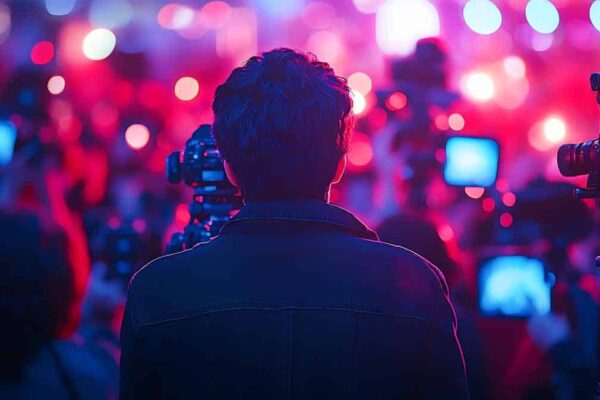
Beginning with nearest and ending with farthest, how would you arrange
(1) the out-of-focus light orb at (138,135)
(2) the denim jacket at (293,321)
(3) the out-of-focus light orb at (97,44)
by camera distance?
(2) the denim jacket at (293,321) < (1) the out-of-focus light orb at (138,135) < (3) the out-of-focus light orb at (97,44)

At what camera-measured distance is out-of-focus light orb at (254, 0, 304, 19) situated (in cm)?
2152

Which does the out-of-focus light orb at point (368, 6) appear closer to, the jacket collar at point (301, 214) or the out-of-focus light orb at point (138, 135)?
the out-of-focus light orb at point (138, 135)

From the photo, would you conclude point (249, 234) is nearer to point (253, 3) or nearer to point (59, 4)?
point (59, 4)

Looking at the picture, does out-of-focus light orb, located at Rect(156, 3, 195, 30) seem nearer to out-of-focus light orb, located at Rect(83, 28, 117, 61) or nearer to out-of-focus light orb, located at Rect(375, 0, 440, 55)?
out-of-focus light orb, located at Rect(83, 28, 117, 61)

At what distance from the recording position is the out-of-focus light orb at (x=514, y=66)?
63.6 feet

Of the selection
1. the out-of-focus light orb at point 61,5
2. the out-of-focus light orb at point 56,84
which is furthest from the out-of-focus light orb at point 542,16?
the out-of-focus light orb at point 56,84

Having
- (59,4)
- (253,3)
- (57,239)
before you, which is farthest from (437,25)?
(57,239)

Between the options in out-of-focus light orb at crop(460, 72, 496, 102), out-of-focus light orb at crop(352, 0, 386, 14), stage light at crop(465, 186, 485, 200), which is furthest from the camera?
out-of-focus light orb at crop(352, 0, 386, 14)

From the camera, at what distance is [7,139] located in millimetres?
4344

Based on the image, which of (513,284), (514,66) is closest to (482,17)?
(514,66)

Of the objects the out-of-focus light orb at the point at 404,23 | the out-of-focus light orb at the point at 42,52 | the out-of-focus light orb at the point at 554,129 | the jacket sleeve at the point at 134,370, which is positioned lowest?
the jacket sleeve at the point at 134,370

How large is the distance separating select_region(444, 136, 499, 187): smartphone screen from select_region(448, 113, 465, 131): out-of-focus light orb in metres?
0.09

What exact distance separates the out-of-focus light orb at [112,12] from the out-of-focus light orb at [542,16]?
11.0 meters

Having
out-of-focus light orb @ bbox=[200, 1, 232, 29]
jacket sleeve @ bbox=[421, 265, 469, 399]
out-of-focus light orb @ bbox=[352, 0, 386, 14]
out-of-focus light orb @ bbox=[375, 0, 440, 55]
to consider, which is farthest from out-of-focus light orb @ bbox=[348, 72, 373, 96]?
jacket sleeve @ bbox=[421, 265, 469, 399]
